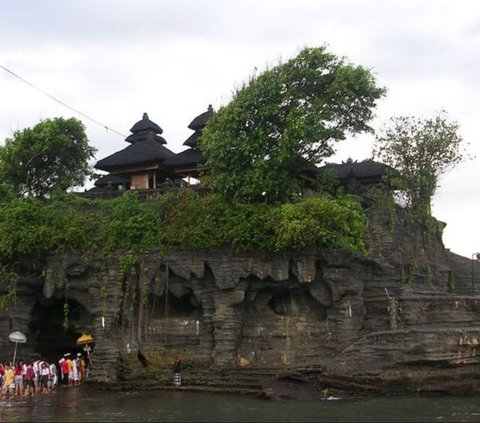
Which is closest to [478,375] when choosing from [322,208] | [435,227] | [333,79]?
[322,208]

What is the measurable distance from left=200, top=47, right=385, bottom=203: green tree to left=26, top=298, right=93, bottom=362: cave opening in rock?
9433 mm

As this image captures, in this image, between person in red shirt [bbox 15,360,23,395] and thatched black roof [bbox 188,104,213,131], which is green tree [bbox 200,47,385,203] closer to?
thatched black roof [bbox 188,104,213,131]

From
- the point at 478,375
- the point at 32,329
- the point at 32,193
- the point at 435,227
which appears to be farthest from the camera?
the point at 32,193

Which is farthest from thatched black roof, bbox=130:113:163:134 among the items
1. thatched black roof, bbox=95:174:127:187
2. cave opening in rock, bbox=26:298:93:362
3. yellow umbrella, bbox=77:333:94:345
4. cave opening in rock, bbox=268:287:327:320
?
cave opening in rock, bbox=268:287:327:320

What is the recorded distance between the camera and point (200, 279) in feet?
96.6

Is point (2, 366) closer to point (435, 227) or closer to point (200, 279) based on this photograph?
point (200, 279)

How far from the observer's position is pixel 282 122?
102 ft

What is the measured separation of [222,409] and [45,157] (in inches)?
824

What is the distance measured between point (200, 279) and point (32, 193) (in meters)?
13.3

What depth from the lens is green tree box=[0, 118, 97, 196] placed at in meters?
36.2

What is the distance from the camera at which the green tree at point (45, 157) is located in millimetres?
36219

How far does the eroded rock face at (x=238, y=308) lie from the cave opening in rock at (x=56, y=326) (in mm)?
396

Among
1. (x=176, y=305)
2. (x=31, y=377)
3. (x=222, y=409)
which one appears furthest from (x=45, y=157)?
(x=222, y=409)

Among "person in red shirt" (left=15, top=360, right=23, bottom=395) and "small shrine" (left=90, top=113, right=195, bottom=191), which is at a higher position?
"small shrine" (left=90, top=113, right=195, bottom=191)
